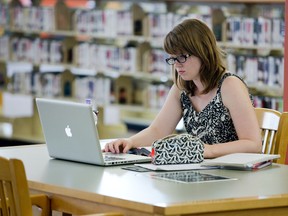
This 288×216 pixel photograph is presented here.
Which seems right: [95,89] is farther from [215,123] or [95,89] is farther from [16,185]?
[16,185]

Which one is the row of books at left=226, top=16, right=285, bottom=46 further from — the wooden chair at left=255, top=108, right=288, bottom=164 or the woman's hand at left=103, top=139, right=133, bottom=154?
the woman's hand at left=103, top=139, right=133, bottom=154

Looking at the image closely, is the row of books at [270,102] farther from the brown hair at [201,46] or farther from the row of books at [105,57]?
the brown hair at [201,46]

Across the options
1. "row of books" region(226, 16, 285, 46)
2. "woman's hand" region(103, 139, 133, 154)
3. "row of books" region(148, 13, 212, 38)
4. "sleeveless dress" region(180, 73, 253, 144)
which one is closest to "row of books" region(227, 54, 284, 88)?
"row of books" region(226, 16, 285, 46)

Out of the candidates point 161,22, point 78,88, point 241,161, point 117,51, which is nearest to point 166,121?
point 241,161

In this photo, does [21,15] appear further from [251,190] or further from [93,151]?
[251,190]

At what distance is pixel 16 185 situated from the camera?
2846mm

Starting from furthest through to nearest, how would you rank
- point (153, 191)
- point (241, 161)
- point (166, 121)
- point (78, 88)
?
point (78, 88), point (166, 121), point (241, 161), point (153, 191)

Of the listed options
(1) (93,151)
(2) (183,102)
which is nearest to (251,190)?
(1) (93,151)

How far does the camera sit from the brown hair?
12.5ft

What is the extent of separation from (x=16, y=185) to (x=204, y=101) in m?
1.41

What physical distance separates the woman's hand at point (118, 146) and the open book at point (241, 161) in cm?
45

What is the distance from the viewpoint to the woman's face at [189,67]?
3.85 m

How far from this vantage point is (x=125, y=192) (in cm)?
296

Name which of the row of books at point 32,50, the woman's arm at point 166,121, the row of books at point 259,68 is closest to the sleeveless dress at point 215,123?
the woman's arm at point 166,121
